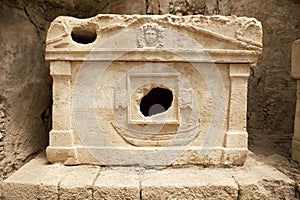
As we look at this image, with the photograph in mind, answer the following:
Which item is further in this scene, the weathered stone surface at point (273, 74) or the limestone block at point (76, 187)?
the weathered stone surface at point (273, 74)

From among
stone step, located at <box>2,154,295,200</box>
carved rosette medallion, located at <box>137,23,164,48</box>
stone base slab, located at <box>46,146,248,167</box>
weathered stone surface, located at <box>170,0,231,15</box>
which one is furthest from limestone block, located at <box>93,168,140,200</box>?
weathered stone surface, located at <box>170,0,231,15</box>

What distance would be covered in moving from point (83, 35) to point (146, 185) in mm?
2011

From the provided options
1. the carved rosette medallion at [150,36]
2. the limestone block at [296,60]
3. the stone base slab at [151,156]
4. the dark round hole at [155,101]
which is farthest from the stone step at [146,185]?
the dark round hole at [155,101]

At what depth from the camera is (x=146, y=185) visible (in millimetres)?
2732

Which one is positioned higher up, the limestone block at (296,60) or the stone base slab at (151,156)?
the limestone block at (296,60)

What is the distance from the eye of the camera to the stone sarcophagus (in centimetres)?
312

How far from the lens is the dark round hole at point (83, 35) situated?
3.28 m

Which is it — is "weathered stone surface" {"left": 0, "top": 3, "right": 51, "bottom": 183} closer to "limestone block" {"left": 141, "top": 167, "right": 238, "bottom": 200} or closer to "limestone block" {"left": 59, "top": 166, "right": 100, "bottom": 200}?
"limestone block" {"left": 59, "top": 166, "right": 100, "bottom": 200}

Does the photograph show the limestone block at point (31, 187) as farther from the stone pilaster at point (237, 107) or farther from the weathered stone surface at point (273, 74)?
the weathered stone surface at point (273, 74)

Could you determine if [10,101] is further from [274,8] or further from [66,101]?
[274,8]

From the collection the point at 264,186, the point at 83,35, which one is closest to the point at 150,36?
the point at 83,35

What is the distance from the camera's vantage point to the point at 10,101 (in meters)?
3.28

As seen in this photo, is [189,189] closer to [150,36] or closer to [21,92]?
[150,36]

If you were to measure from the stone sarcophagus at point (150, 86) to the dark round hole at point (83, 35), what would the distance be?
7 cm
